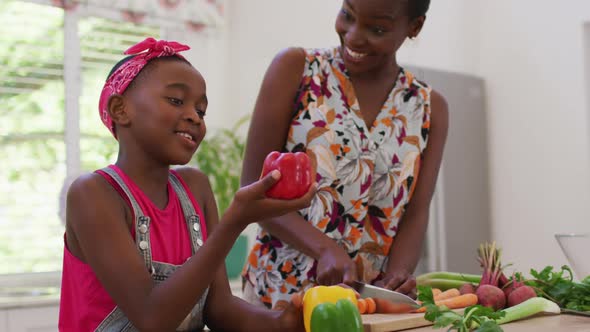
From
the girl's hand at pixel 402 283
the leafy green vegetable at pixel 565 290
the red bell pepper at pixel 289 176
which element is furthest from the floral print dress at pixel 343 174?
the red bell pepper at pixel 289 176

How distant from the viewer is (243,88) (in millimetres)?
4707

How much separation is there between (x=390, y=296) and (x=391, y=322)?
0.11 metres

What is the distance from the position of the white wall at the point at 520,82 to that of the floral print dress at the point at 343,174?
2.44 meters

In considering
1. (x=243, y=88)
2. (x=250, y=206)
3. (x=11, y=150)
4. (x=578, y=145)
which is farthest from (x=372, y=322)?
(x=243, y=88)

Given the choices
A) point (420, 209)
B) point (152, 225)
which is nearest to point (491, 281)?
point (420, 209)

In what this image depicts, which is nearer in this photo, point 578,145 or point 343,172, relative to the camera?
point 343,172

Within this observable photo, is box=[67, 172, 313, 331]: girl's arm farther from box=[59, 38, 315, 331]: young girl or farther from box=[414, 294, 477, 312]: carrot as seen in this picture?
box=[414, 294, 477, 312]: carrot

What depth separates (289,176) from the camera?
1027mm

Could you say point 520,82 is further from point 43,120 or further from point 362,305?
point 362,305

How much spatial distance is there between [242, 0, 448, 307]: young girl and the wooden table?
0.28 metres

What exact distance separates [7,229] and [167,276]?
2913 mm

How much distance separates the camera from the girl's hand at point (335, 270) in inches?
52.9

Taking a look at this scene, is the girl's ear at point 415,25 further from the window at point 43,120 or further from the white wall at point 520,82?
the window at point 43,120

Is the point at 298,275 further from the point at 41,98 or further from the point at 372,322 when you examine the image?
the point at 41,98
